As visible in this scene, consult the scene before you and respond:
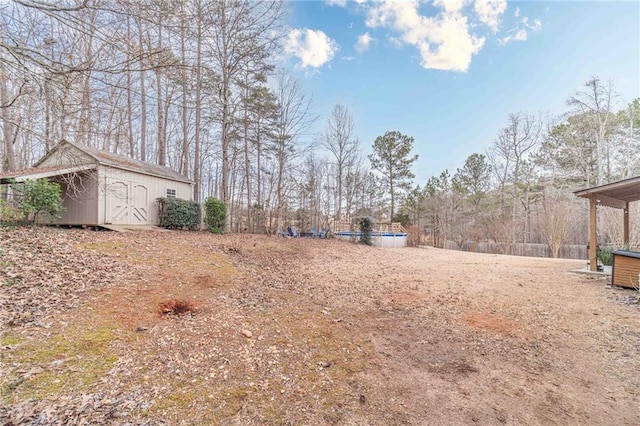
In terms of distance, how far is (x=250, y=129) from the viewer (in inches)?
657

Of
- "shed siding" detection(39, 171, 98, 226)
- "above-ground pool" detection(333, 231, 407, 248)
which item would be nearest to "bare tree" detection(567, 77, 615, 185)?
"above-ground pool" detection(333, 231, 407, 248)

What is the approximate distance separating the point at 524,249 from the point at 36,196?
81.6 ft

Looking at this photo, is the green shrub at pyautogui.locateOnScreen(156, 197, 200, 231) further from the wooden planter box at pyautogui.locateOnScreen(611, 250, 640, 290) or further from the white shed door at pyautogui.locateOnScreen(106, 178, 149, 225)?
the wooden planter box at pyautogui.locateOnScreen(611, 250, 640, 290)

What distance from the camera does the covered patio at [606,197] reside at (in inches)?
268

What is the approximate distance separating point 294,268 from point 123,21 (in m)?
6.33

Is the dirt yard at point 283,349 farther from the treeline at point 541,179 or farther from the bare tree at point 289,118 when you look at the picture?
the treeline at point 541,179

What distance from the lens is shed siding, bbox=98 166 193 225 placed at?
9344 mm

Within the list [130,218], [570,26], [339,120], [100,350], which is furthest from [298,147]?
[100,350]

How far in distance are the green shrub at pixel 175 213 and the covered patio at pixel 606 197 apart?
1341cm

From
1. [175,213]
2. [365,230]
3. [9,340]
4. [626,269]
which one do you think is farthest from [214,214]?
[626,269]

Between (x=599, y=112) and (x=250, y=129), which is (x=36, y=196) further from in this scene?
(x=599, y=112)

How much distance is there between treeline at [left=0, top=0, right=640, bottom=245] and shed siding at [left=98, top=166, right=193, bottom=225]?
4.56 ft

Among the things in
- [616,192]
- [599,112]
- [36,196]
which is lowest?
[36,196]

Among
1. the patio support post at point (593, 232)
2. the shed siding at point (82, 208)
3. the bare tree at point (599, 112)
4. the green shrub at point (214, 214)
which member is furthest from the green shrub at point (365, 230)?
the bare tree at point (599, 112)
